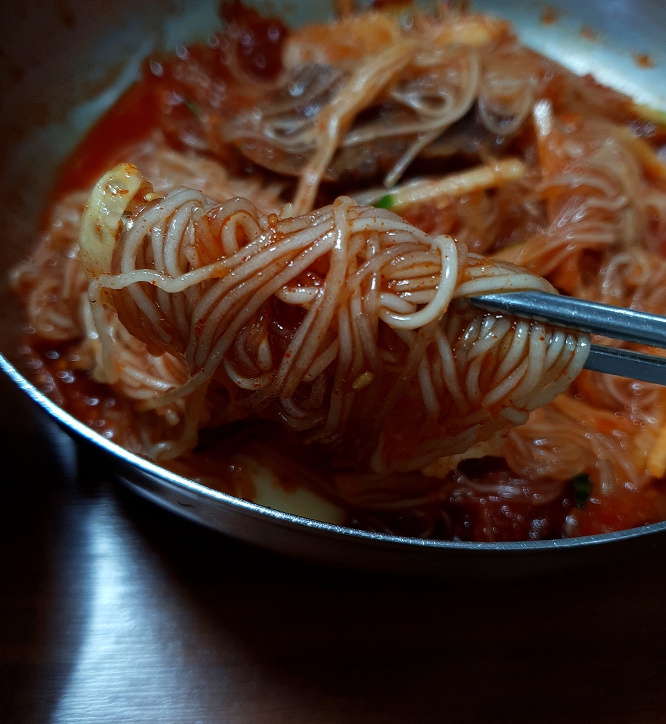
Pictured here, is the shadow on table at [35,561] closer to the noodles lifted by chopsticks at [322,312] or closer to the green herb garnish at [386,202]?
the noodles lifted by chopsticks at [322,312]

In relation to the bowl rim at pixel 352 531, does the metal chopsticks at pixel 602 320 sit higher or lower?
higher

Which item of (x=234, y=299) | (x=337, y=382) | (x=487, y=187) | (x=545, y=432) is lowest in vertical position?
(x=545, y=432)

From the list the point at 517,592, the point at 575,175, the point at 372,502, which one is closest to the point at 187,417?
the point at 372,502

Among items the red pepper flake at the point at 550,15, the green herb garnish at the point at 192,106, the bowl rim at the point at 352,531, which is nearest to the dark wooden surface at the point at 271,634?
the bowl rim at the point at 352,531

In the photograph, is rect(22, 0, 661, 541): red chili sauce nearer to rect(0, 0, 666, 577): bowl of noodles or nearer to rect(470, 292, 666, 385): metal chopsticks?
rect(0, 0, 666, 577): bowl of noodles

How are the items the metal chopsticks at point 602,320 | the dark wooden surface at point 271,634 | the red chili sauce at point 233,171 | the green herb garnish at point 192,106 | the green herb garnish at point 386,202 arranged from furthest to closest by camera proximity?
the green herb garnish at point 192,106 < the green herb garnish at point 386,202 < the red chili sauce at point 233,171 < the dark wooden surface at point 271,634 < the metal chopsticks at point 602,320

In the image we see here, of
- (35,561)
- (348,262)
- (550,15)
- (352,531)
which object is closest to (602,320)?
(348,262)

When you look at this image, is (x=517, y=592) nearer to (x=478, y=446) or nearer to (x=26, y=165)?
(x=478, y=446)

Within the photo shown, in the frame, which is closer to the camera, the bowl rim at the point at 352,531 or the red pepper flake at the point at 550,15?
the bowl rim at the point at 352,531
